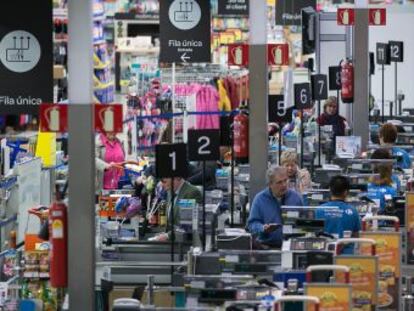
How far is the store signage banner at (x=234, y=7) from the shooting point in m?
23.5

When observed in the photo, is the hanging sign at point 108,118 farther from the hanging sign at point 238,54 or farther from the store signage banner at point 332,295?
the hanging sign at point 238,54

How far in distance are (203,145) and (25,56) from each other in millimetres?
1804


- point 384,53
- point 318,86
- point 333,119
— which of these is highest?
point 384,53

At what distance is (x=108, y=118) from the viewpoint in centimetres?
1096

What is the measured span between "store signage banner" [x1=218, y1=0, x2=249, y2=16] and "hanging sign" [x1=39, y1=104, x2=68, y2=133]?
12518 millimetres

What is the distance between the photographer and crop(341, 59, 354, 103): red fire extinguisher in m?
20.7

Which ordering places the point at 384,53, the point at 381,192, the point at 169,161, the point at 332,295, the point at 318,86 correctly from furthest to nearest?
the point at 384,53, the point at 318,86, the point at 381,192, the point at 169,161, the point at 332,295

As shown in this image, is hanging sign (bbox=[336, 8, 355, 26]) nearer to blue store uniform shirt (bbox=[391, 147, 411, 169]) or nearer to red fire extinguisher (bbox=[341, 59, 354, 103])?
red fire extinguisher (bbox=[341, 59, 354, 103])

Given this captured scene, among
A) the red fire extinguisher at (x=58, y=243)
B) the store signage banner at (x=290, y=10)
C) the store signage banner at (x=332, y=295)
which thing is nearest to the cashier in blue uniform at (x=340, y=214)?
the red fire extinguisher at (x=58, y=243)

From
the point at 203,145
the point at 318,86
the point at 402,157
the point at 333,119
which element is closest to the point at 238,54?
the point at 402,157

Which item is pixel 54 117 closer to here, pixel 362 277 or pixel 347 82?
pixel 362 277

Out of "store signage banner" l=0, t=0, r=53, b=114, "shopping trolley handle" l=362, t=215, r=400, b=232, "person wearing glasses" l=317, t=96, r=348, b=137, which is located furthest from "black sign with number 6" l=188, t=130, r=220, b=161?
"person wearing glasses" l=317, t=96, r=348, b=137

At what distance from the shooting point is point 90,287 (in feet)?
36.1

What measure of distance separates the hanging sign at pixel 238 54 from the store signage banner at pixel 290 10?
8025mm
